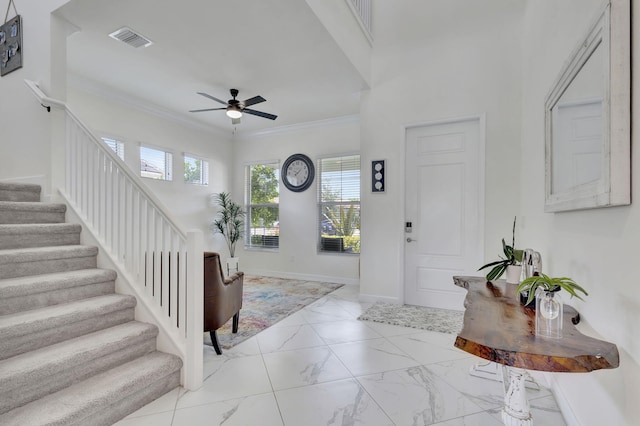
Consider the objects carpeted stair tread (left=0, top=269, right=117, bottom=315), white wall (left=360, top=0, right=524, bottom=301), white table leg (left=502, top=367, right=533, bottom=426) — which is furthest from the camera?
white wall (left=360, top=0, right=524, bottom=301)

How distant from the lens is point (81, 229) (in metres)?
2.59

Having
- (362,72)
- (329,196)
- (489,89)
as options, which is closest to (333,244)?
(329,196)

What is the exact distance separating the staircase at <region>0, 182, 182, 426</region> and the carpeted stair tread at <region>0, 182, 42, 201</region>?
1.18ft

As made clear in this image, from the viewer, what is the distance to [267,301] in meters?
4.15

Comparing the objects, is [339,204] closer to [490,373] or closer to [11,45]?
[490,373]

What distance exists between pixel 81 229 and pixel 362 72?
11.1ft

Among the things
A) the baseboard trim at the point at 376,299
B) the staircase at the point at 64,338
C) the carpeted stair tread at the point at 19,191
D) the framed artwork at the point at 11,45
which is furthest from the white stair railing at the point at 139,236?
the baseboard trim at the point at 376,299

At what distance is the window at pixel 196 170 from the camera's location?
558 centimetres

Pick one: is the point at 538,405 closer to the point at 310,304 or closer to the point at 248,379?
the point at 248,379

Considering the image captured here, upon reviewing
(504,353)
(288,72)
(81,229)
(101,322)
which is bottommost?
(101,322)

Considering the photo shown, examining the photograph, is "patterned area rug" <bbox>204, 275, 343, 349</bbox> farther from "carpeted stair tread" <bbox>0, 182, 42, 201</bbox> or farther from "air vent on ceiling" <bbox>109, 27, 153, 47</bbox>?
"air vent on ceiling" <bbox>109, 27, 153, 47</bbox>

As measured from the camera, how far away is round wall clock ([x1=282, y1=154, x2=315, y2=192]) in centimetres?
568

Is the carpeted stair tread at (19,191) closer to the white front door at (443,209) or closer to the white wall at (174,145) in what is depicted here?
the white wall at (174,145)

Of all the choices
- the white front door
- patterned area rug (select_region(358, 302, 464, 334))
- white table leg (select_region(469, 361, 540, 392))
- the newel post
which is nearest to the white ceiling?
the white front door
